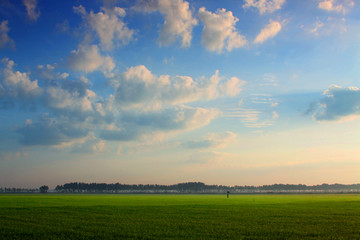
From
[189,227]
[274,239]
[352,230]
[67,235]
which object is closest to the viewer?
[274,239]

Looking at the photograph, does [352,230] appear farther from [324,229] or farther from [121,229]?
[121,229]

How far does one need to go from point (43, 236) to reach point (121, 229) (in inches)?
210

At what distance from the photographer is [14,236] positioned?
60.2 ft

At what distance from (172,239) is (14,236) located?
1023 centimetres

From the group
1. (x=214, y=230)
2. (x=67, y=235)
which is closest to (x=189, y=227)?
(x=214, y=230)

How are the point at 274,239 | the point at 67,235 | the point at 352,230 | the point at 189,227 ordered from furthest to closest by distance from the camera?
the point at 189,227, the point at 352,230, the point at 67,235, the point at 274,239

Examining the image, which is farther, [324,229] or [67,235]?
[324,229]

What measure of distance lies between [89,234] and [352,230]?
18.4 m

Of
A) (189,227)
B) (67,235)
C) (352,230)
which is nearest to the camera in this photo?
(67,235)

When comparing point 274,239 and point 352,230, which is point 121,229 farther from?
point 352,230

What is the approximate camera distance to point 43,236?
60.2ft

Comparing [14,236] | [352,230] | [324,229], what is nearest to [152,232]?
[14,236]

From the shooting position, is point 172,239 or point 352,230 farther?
point 352,230

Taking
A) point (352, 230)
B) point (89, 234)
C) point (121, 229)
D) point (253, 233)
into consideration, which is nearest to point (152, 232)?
point (121, 229)
